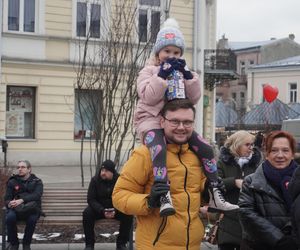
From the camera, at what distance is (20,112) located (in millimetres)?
23266

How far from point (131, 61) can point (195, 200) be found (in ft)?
34.1

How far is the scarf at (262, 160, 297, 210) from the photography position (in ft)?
15.5

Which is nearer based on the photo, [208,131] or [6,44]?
[6,44]

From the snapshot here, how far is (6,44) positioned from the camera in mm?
22438

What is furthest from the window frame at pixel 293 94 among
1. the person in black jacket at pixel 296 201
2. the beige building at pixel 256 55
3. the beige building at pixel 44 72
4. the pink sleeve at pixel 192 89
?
the person in black jacket at pixel 296 201

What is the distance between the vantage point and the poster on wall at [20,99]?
2305 cm

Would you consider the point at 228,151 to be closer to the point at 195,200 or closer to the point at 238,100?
the point at 195,200

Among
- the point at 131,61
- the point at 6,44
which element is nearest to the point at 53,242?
the point at 131,61

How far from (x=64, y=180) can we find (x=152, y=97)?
12.6 m

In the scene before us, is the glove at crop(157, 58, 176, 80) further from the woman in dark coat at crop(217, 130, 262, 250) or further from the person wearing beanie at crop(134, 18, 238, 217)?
the woman in dark coat at crop(217, 130, 262, 250)

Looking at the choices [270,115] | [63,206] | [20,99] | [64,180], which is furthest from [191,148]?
[270,115]

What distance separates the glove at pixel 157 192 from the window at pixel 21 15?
1986cm

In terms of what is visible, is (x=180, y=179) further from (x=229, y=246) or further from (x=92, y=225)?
(x=92, y=225)

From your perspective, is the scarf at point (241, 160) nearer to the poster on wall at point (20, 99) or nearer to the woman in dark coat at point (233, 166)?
the woman in dark coat at point (233, 166)
